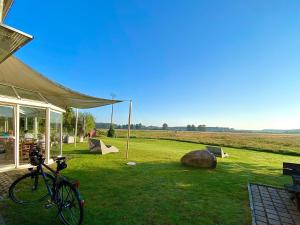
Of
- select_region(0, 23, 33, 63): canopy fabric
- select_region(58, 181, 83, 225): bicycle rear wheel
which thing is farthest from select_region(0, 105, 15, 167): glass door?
select_region(58, 181, 83, 225): bicycle rear wheel

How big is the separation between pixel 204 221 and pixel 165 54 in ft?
45.9

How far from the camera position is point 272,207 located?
12.1 ft

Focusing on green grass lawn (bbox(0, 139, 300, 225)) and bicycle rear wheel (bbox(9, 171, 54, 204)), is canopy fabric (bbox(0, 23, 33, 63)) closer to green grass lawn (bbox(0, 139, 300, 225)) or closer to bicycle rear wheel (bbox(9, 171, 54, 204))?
bicycle rear wheel (bbox(9, 171, 54, 204))

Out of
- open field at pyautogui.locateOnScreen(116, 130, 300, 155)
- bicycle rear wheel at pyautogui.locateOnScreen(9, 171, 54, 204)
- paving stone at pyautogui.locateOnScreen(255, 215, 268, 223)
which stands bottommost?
open field at pyautogui.locateOnScreen(116, 130, 300, 155)

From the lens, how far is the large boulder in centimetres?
713

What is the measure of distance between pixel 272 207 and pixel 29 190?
16.4 ft

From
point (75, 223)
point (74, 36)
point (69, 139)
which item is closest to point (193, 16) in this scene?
point (74, 36)

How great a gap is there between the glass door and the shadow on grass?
6.80 ft

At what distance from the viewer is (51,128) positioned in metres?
7.69

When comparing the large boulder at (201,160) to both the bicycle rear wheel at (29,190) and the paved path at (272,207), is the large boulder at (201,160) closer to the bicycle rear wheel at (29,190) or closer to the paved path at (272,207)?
the paved path at (272,207)

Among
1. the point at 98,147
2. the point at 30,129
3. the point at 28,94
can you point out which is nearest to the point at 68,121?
the point at 98,147

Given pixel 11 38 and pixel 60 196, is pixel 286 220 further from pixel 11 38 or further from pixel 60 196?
pixel 11 38

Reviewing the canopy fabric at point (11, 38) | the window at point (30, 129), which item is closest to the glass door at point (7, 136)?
the window at point (30, 129)

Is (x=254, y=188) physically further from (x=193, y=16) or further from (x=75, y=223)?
(x=193, y=16)
